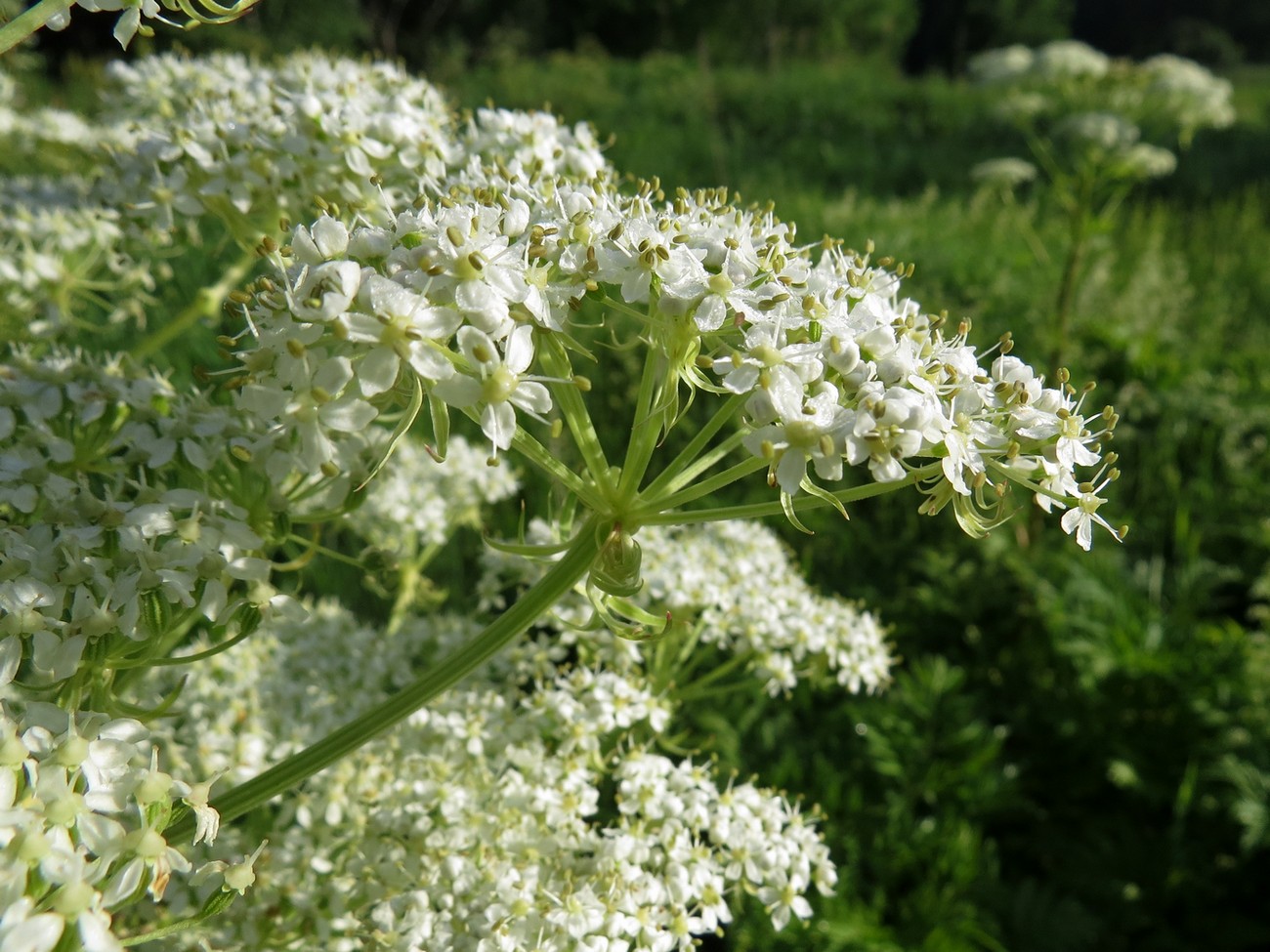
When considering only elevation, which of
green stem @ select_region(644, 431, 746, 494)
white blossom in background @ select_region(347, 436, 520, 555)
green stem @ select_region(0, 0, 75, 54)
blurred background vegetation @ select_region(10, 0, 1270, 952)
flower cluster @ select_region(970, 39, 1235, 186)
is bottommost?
blurred background vegetation @ select_region(10, 0, 1270, 952)

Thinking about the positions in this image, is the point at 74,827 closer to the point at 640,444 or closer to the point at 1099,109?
the point at 640,444

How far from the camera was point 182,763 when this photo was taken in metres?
2.00

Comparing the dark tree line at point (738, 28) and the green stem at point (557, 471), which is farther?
the dark tree line at point (738, 28)

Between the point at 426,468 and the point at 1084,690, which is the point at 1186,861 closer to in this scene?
the point at 1084,690

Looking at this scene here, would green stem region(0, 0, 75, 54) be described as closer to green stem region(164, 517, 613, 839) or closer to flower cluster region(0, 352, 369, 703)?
flower cluster region(0, 352, 369, 703)

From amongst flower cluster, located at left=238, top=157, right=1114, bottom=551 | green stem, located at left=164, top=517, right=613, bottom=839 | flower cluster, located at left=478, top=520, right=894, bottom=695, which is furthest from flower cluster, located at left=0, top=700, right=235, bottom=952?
flower cluster, located at left=478, top=520, right=894, bottom=695

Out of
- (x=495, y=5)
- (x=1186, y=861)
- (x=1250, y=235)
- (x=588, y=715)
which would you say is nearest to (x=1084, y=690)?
(x=1186, y=861)

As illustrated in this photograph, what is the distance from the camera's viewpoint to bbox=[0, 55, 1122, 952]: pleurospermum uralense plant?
1139mm

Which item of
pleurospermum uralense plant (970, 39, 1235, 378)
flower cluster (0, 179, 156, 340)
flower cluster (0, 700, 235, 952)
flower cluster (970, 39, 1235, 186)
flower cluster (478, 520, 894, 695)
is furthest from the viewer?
flower cluster (970, 39, 1235, 186)

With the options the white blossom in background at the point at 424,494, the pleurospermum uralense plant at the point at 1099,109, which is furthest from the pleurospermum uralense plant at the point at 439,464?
the pleurospermum uralense plant at the point at 1099,109

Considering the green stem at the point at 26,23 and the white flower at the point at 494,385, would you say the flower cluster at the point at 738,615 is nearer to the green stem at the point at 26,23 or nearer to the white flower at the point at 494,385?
the white flower at the point at 494,385

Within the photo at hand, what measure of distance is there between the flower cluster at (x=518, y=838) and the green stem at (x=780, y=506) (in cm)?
62

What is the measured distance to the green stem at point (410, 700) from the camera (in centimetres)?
121

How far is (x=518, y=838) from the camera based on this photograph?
171cm
